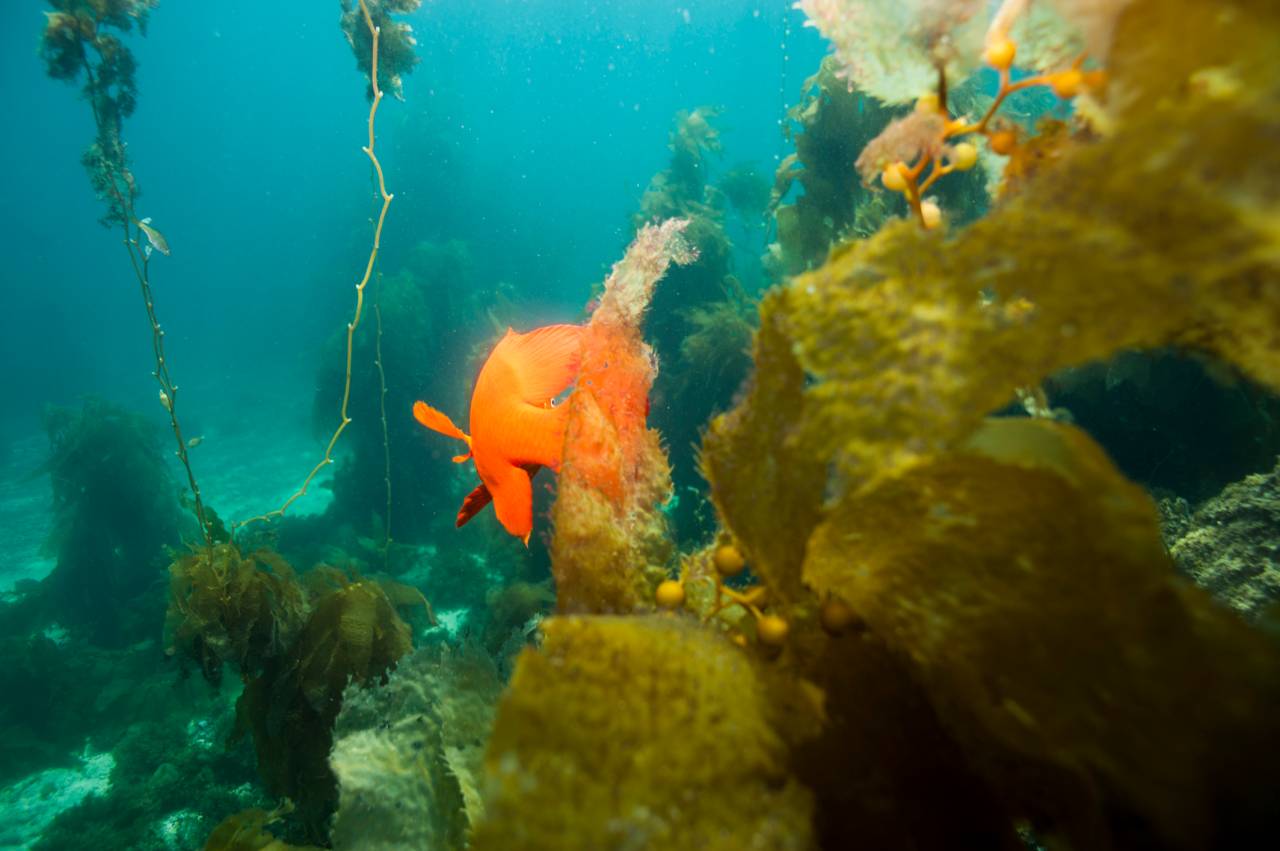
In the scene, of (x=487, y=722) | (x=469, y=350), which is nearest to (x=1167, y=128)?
(x=487, y=722)

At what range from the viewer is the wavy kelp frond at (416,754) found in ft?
6.00

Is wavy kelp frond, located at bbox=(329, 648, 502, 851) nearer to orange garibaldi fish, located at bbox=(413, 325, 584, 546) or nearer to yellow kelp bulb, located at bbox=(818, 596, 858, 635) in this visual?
orange garibaldi fish, located at bbox=(413, 325, 584, 546)

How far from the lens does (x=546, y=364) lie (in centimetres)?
208

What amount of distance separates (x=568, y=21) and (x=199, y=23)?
5019 centimetres

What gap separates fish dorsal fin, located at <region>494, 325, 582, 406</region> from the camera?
2062 mm

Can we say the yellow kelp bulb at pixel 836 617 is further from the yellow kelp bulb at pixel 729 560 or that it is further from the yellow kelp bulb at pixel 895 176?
the yellow kelp bulb at pixel 895 176

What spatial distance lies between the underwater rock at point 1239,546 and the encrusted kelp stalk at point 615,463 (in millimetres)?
3254

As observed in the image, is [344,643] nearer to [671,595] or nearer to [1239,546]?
[671,595]

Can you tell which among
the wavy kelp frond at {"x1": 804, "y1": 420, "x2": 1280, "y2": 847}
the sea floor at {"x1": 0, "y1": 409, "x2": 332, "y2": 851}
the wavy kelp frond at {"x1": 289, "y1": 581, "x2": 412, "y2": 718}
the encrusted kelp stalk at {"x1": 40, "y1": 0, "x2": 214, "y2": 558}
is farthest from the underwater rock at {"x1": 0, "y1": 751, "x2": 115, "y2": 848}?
the wavy kelp frond at {"x1": 804, "y1": 420, "x2": 1280, "y2": 847}

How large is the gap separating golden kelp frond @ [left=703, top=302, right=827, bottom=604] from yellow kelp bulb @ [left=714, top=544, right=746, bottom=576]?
0.11 ft

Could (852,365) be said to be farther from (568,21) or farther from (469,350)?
(568,21)

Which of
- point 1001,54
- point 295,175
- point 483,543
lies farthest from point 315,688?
point 295,175

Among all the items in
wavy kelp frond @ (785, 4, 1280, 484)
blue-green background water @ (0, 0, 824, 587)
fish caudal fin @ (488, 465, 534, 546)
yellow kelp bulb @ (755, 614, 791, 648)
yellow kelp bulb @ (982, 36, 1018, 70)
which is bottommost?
yellow kelp bulb @ (755, 614, 791, 648)

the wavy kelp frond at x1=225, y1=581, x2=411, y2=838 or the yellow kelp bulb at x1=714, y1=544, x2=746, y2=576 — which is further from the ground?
the wavy kelp frond at x1=225, y1=581, x2=411, y2=838
